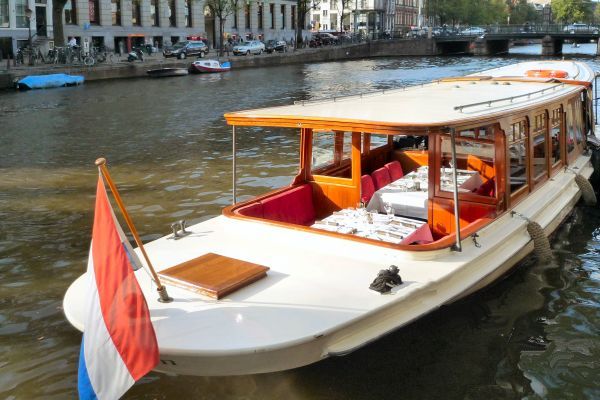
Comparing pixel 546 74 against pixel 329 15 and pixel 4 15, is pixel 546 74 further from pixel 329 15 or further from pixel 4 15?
pixel 329 15

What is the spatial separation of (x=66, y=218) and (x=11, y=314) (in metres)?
3.75

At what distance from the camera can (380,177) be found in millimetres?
8641

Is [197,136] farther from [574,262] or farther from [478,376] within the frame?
[478,376]

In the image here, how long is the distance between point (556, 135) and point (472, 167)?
2.22 meters

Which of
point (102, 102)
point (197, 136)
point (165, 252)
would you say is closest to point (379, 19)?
point (102, 102)

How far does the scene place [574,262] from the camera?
8.42m

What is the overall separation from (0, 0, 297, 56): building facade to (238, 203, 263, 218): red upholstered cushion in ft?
120

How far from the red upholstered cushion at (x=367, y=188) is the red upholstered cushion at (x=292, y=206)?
0.64m

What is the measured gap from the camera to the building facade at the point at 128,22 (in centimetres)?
3950

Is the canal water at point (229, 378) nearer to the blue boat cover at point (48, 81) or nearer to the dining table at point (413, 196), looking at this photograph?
the dining table at point (413, 196)

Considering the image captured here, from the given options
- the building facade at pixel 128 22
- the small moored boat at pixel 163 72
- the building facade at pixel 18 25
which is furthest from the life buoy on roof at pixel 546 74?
the building facade at pixel 128 22

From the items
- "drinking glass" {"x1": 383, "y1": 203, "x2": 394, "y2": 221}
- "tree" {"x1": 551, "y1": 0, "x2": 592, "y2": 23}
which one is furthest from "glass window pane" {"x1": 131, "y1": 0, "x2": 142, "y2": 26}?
"tree" {"x1": 551, "y1": 0, "x2": 592, "y2": 23}

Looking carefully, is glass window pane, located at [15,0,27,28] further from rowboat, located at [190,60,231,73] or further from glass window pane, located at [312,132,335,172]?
glass window pane, located at [312,132,335,172]

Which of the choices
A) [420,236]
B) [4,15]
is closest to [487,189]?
[420,236]
